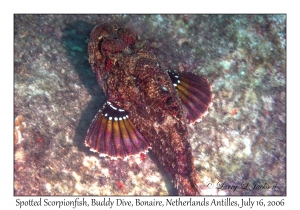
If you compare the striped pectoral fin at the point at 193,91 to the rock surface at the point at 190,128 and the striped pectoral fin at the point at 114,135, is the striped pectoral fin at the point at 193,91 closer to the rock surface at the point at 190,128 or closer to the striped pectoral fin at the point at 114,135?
the rock surface at the point at 190,128

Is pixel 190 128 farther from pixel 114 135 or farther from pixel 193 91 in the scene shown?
pixel 114 135

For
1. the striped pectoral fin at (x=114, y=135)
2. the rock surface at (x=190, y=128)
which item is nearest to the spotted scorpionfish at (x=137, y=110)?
the striped pectoral fin at (x=114, y=135)

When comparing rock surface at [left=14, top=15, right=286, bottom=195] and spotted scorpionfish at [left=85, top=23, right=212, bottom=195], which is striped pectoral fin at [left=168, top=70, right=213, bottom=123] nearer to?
spotted scorpionfish at [left=85, top=23, right=212, bottom=195]

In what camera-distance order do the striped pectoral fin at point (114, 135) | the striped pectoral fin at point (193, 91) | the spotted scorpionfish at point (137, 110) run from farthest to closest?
the striped pectoral fin at point (193, 91)
the striped pectoral fin at point (114, 135)
the spotted scorpionfish at point (137, 110)

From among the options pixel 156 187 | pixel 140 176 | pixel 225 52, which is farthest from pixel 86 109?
pixel 225 52

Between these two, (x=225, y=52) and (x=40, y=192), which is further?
(x=225, y=52)

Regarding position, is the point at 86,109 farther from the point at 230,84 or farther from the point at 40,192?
the point at 230,84
